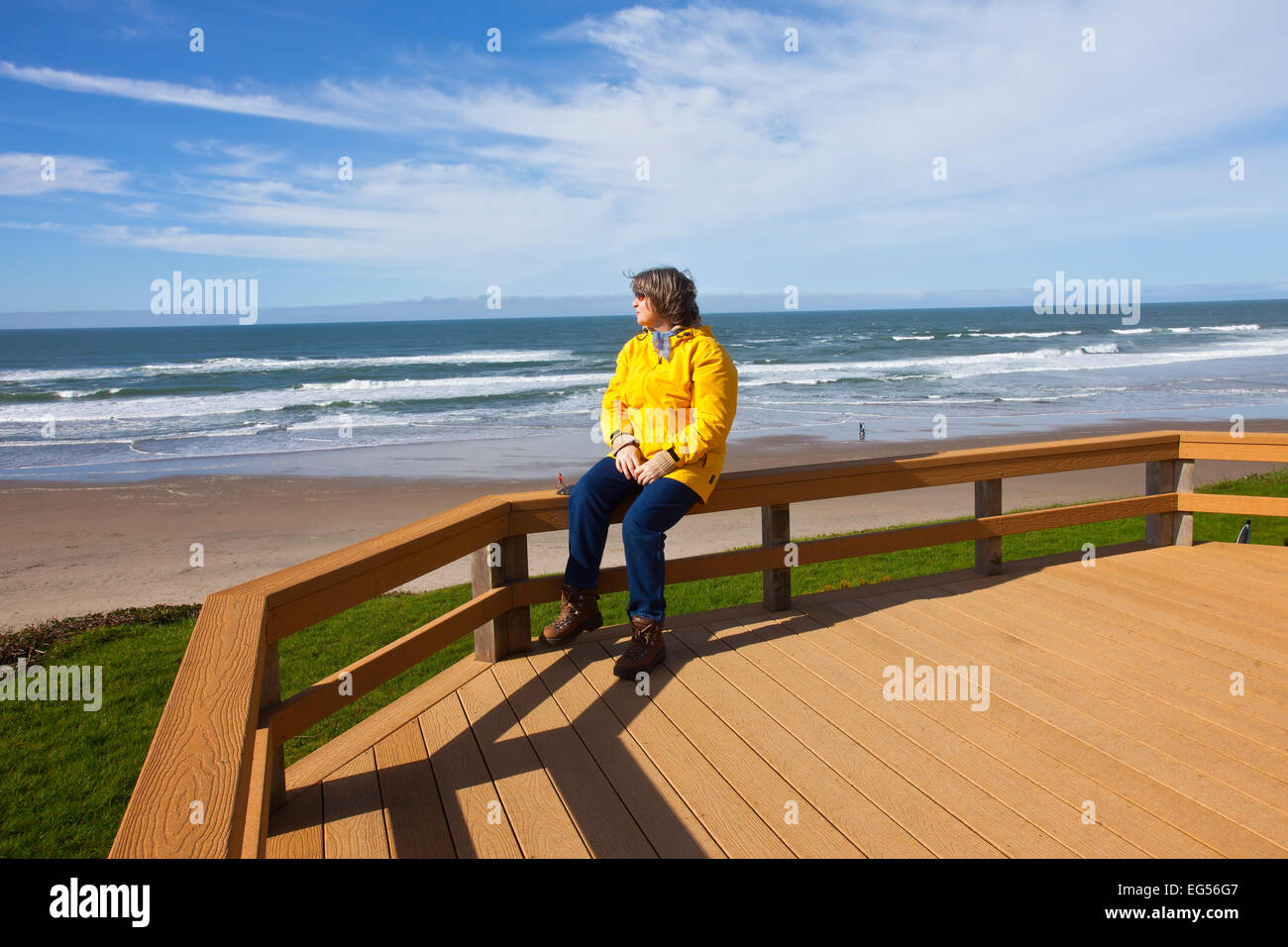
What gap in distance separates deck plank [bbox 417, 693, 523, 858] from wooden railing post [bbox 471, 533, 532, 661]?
0.37 meters

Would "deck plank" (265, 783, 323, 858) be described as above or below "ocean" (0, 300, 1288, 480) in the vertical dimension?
below

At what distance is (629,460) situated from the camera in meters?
3.44

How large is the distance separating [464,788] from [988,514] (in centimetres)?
306

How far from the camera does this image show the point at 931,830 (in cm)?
227

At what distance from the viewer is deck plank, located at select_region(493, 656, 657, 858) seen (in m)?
2.26

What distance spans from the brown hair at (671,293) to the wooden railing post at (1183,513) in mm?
3128

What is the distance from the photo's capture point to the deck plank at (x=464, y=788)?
227 cm

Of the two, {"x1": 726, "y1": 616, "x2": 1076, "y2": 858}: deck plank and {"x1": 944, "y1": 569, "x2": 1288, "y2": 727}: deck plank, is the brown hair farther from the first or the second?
{"x1": 944, "y1": 569, "x2": 1288, "y2": 727}: deck plank

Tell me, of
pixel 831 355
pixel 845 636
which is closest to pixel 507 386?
pixel 831 355

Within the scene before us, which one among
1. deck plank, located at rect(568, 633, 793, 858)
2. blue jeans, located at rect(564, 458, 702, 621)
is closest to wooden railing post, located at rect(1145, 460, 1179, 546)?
blue jeans, located at rect(564, 458, 702, 621)

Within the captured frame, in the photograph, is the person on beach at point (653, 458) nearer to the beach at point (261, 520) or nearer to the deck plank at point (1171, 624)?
the deck plank at point (1171, 624)

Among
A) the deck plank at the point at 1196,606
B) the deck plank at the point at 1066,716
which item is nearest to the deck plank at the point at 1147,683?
the deck plank at the point at 1066,716

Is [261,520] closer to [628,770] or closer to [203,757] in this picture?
[628,770]

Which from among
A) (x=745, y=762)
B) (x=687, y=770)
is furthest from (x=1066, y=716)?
(x=687, y=770)
